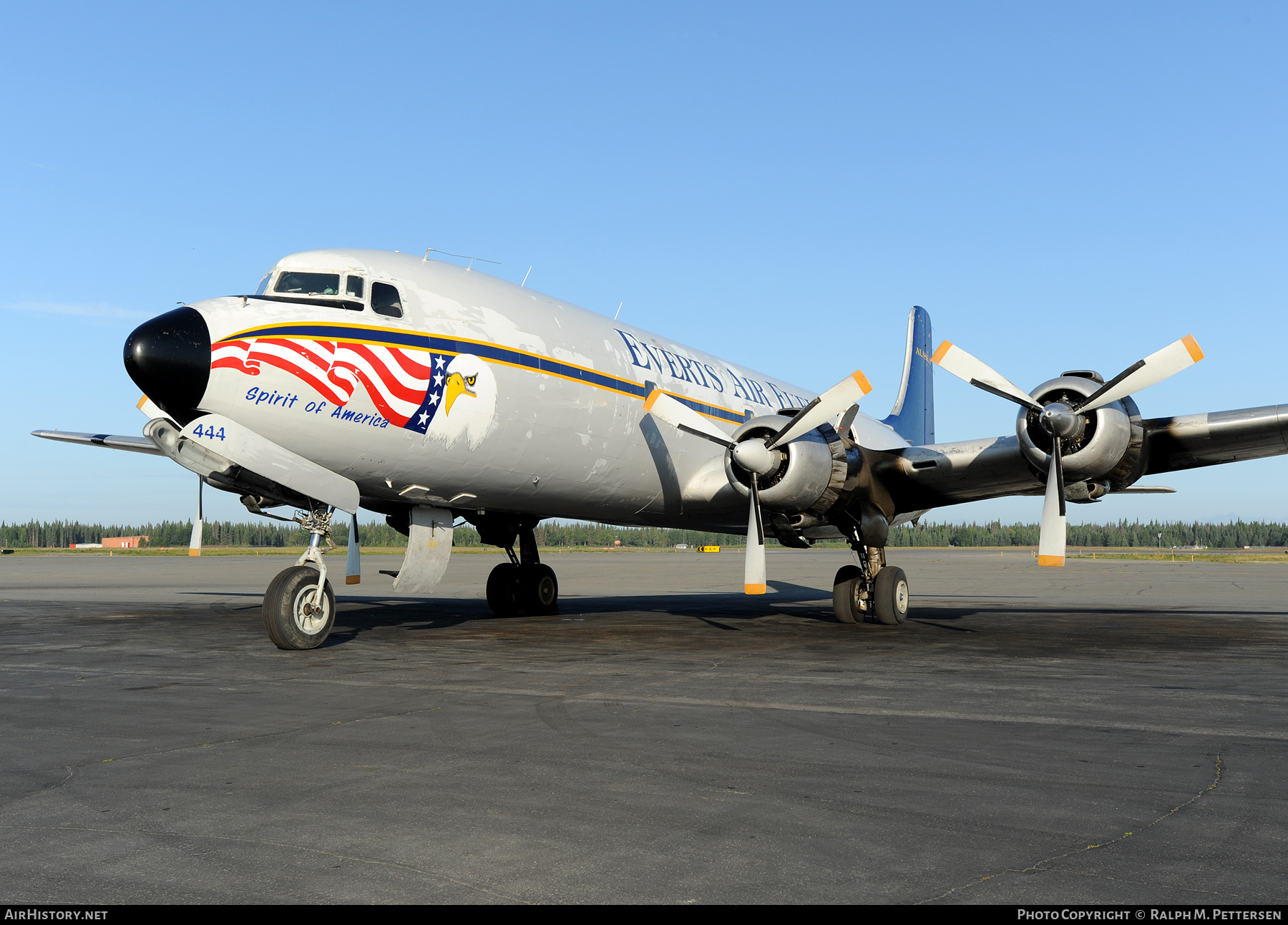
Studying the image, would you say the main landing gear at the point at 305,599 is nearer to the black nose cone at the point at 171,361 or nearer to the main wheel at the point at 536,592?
A: the black nose cone at the point at 171,361

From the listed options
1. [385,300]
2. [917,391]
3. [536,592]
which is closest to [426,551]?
[385,300]

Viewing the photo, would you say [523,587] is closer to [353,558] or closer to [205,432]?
[353,558]

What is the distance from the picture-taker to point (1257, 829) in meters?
4.72

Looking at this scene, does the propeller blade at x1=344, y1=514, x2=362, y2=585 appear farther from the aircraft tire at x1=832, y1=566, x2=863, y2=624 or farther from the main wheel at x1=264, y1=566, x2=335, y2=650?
the aircraft tire at x1=832, y1=566, x2=863, y2=624

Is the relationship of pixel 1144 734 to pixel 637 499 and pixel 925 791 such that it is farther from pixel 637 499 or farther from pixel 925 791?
pixel 637 499

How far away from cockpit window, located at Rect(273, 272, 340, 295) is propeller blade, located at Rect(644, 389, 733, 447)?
5.17 m

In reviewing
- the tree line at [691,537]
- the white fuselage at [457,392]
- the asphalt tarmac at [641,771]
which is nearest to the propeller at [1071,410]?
the asphalt tarmac at [641,771]

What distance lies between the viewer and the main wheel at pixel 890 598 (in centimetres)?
1753

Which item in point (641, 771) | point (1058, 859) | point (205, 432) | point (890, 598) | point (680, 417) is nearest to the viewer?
point (1058, 859)

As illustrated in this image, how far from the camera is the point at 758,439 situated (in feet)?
51.6

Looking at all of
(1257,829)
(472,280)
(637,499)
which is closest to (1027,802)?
(1257,829)

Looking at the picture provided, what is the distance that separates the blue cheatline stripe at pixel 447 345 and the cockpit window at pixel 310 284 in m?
0.73

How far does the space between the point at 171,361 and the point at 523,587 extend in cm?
1003

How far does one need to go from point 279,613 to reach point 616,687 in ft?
16.7
